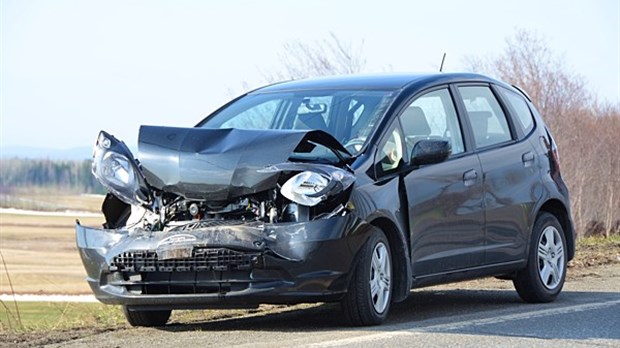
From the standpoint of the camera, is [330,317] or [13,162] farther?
[13,162]

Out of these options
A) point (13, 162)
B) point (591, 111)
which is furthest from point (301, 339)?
point (13, 162)

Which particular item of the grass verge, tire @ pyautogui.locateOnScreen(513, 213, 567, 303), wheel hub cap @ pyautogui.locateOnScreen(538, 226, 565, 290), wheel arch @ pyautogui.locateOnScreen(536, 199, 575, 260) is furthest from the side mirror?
the grass verge

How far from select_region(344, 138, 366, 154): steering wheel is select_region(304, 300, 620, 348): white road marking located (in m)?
1.17

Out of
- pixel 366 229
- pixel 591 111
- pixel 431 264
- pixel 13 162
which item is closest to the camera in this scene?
pixel 366 229

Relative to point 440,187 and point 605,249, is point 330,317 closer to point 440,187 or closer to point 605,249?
point 440,187

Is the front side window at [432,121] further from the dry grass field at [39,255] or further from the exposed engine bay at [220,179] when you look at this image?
the dry grass field at [39,255]

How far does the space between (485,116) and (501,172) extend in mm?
468

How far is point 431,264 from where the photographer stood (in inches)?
350

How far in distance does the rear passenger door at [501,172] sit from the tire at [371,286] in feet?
4.86

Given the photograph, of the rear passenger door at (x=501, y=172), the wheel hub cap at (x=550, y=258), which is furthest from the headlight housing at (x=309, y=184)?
the wheel hub cap at (x=550, y=258)

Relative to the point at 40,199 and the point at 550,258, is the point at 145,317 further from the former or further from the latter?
the point at 40,199

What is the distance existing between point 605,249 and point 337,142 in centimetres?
798

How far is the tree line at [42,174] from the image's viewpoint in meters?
145

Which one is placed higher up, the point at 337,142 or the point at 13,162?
the point at 337,142
